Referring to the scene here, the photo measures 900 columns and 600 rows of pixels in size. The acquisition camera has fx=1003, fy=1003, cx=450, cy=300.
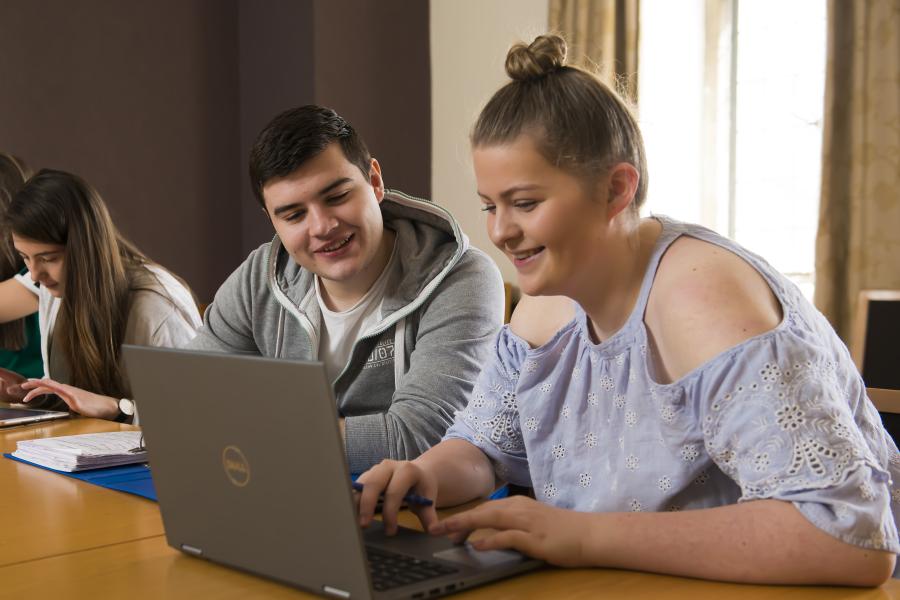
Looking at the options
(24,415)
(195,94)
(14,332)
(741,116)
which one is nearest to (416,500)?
(24,415)

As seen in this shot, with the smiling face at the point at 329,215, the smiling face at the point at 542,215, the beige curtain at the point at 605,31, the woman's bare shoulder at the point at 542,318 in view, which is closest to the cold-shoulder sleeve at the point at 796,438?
the smiling face at the point at 542,215

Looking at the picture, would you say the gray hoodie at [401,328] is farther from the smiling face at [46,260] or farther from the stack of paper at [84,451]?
the smiling face at [46,260]

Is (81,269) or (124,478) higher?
(81,269)

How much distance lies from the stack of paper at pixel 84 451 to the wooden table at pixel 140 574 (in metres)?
0.20

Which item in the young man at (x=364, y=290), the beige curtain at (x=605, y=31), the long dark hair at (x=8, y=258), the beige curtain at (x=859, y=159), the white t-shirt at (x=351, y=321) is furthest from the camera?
the beige curtain at (x=605, y=31)

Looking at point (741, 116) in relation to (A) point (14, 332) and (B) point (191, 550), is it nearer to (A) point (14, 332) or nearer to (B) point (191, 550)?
(A) point (14, 332)

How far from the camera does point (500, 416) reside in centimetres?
138

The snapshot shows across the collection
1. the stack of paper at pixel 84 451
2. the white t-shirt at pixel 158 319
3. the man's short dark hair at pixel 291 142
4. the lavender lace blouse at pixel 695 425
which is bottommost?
the stack of paper at pixel 84 451

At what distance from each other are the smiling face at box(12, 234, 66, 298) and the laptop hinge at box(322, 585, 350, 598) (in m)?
1.76

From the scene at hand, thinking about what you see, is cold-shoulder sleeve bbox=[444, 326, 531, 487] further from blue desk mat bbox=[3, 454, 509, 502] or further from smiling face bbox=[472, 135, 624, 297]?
smiling face bbox=[472, 135, 624, 297]

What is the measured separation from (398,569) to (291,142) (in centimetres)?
100

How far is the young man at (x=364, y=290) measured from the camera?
Result: 1.73m

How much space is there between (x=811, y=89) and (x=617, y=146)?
2.82 metres

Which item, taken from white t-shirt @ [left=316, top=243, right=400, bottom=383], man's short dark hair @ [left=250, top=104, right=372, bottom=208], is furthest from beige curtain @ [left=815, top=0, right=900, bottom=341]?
man's short dark hair @ [left=250, top=104, right=372, bottom=208]
